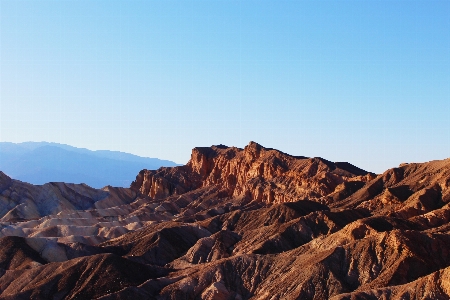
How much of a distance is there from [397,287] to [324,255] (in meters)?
11.8

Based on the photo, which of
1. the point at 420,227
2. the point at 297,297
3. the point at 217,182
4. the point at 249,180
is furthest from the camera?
the point at 217,182

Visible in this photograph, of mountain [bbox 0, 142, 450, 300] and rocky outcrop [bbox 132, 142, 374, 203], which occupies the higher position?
rocky outcrop [bbox 132, 142, 374, 203]

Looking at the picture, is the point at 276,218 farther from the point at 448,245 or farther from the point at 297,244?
the point at 448,245

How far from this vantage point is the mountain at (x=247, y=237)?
6306cm

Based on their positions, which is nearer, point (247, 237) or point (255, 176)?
point (247, 237)

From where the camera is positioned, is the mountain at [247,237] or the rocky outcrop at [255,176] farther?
the rocky outcrop at [255,176]

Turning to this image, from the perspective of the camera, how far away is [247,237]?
297ft

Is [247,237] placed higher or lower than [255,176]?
lower

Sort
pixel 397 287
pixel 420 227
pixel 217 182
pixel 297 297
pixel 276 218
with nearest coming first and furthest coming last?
pixel 397 287 → pixel 297 297 → pixel 420 227 → pixel 276 218 → pixel 217 182

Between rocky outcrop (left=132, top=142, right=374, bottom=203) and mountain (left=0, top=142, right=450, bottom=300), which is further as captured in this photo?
rocky outcrop (left=132, top=142, right=374, bottom=203)

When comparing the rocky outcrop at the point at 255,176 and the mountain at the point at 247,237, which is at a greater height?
the rocky outcrop at the point at 255,176

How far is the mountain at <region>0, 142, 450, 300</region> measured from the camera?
63062 mm

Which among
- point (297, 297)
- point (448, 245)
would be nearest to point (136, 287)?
point (297, 297)

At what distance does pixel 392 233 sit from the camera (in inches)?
2581
